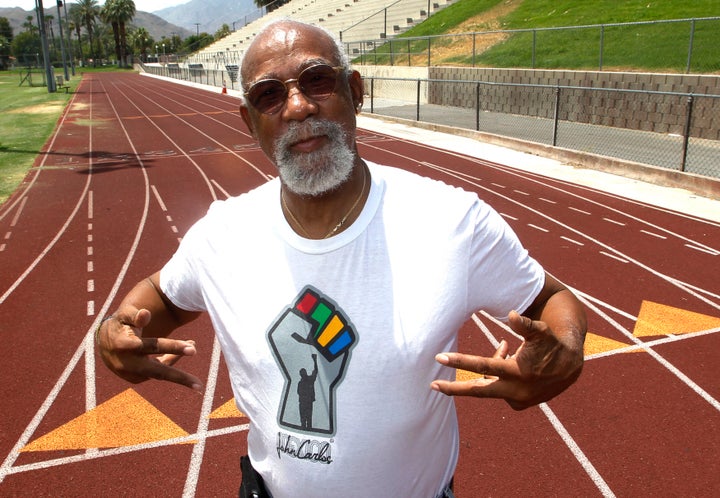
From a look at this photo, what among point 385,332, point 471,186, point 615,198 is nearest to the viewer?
point 385,332

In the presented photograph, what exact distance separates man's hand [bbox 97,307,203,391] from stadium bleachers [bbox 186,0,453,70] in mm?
23976

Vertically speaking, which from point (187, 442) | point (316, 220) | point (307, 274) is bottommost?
point (187, 442)

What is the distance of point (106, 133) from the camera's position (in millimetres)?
20953

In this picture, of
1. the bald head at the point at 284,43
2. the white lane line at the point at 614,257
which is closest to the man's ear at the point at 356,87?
the bald head at the point at 284,43

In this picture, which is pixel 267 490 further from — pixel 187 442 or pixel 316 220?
pixel 187 442

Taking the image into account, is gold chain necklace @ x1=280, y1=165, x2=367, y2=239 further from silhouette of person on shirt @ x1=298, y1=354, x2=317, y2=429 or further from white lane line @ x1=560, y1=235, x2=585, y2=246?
white lane line @ x1=560, y1=235, x2=585, y2=246

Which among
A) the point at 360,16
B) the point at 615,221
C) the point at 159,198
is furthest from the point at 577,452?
the point at 360,16

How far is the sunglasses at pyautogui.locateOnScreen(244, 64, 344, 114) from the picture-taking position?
1.75 m

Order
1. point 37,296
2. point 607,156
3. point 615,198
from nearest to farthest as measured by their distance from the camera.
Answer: point 37,296 < point 615,198 < point 607,156

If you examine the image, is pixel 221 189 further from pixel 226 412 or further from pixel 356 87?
pixel 356 87

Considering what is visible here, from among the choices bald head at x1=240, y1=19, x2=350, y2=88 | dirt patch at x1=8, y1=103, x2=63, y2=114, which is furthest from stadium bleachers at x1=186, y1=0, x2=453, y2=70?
bald head at x1=240, y1=19, x2=350, y2=88

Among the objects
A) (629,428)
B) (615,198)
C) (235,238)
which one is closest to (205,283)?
(235,238)

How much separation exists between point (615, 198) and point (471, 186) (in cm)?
272

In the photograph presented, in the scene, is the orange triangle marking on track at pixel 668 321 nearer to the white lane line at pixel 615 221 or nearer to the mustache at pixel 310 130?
the white lane line at pixel 615 221
